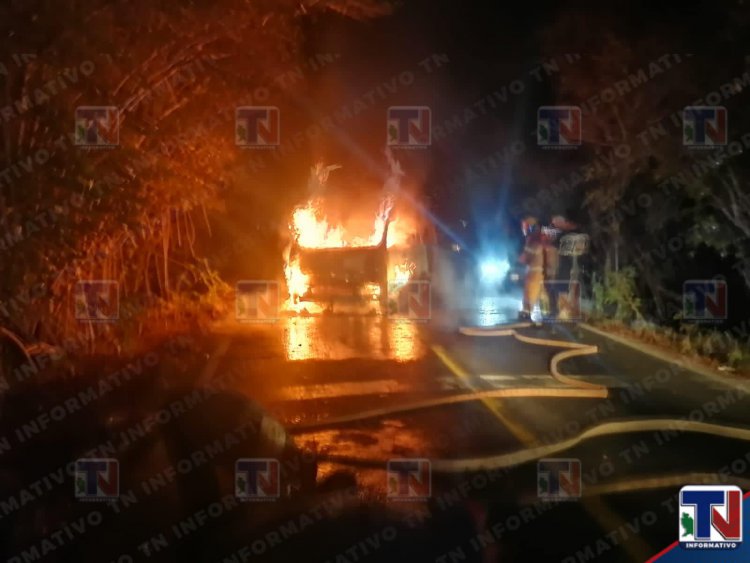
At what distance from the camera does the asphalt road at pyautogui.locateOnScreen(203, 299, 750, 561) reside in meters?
5.73

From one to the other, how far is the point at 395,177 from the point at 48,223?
2323 centimetres

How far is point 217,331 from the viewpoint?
17203mm

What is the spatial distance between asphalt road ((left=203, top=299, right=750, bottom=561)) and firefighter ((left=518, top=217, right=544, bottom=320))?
131 centimetres

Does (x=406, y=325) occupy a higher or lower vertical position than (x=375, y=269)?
lower

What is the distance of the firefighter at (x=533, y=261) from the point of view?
15945 millimetres

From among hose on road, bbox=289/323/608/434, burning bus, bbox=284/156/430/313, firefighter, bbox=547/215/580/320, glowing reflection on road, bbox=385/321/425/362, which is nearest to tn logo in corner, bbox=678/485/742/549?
hose on road, bbox=289/323/608/434

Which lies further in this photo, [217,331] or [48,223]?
[217,331]

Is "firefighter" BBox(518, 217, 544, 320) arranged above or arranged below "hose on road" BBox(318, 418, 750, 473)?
above

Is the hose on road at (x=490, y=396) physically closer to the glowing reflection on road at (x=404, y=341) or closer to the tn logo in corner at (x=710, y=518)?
the glowing reflection on road at (x=404, y=341)

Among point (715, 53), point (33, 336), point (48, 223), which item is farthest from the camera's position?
point (715, 53)

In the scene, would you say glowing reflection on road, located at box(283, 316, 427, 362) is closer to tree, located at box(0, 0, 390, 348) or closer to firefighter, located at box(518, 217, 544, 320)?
firefighter, located at box(518, 217, 544, 320)

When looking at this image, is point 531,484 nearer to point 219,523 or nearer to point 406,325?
point 219,523

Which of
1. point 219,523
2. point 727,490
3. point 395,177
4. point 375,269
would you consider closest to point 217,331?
point 375,269

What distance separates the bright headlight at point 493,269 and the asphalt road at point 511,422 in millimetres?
19301
